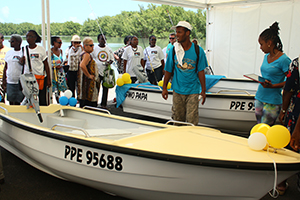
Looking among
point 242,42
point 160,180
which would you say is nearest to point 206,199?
point 160,180

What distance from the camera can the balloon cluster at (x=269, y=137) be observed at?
207 centimetres

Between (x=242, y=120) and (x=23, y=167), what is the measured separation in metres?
3.43

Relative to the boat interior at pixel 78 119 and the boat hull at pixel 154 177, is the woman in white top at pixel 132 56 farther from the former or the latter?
the boat hull at pixel 154 177

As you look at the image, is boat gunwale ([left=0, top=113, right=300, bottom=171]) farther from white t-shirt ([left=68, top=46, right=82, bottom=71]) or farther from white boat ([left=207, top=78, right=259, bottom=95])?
white boat ([left=207, top=78, right=259, bottom=95])

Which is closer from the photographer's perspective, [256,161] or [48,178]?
[256,161]

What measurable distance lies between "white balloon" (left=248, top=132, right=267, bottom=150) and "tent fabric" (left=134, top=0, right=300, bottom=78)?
554 centimetres

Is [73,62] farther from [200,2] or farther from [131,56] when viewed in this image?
[200,2]

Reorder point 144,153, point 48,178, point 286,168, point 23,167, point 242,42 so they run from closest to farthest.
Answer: point 286,168 → point 144,153 → point 48,178 → point 23,167 → point 242,42

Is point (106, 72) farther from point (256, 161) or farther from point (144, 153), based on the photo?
point (256, 161)

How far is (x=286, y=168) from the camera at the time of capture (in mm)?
2041

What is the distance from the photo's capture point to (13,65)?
4.76m

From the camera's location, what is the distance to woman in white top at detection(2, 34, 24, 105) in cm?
474

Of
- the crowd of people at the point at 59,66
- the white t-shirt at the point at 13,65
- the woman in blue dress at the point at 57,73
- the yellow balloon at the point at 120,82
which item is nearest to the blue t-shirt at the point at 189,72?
the crowd of people at the point at 59,66

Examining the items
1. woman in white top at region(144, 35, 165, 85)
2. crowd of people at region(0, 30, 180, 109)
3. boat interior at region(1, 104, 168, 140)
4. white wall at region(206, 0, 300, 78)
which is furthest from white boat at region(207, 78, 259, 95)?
boat interior at region(1, 104, 168, 140)
